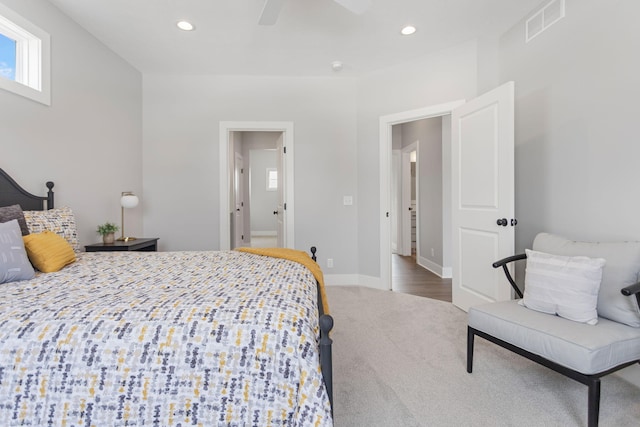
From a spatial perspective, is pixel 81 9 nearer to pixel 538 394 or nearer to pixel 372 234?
pixel 372 234

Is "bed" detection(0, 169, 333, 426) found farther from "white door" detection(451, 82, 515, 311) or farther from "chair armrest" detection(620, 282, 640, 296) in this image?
"white door" detection(451, 82, 515, 311)

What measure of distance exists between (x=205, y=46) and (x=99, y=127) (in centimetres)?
132

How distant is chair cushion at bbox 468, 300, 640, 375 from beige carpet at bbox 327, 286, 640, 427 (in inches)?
12.4

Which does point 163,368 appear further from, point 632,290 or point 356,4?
point 356,4

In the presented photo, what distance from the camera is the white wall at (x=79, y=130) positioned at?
2.33 meters

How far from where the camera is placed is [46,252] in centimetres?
179

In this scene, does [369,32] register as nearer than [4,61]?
No

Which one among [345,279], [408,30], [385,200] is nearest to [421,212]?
[385,200]

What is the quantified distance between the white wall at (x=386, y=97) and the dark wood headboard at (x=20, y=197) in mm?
3088

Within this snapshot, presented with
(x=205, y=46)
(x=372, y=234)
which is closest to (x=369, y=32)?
(x=205, y=46)

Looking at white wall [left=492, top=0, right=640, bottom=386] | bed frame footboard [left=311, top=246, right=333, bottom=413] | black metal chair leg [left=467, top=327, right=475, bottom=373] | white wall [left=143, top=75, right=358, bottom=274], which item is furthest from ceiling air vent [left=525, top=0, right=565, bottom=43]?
bed frame footboard [left=311, top=246, right=333, bottom=413]

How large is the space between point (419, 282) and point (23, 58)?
4.50 metres

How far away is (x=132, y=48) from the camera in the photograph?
3275mm

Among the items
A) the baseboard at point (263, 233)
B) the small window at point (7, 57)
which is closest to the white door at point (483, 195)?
the small window at point (7, 57)
